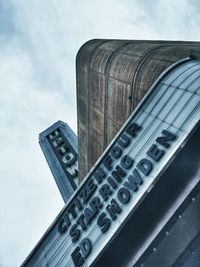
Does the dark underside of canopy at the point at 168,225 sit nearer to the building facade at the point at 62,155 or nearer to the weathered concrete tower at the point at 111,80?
the weathered concrete tower at the point at 111,80

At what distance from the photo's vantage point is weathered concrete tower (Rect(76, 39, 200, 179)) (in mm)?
22188

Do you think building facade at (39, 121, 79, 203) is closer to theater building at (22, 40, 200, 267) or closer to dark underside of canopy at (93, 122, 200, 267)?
theater building at (22, 40, 200, 267)

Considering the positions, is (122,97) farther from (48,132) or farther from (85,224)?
(48,132)

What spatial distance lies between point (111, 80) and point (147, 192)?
52.1ft

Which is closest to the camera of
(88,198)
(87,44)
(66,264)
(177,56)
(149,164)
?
(149,164)

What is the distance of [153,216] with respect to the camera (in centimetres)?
1247

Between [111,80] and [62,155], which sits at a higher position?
[111,80]

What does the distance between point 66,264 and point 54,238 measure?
2465mm

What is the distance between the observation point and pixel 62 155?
53.9 metres

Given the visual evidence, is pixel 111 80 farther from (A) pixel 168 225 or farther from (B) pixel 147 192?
(A) pixel 168 225

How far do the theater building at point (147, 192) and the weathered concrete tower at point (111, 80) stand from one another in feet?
0.63

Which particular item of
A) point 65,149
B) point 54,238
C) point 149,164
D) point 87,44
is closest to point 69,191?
point 65,149

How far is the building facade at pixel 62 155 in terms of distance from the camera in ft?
160

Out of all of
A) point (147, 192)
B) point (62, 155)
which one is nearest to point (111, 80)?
point (147, 192)
